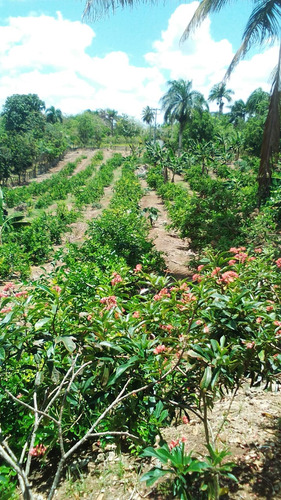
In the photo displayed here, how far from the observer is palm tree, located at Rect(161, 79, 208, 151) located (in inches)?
1309

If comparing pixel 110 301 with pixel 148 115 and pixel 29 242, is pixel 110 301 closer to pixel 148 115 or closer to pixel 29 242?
pixel 29 242

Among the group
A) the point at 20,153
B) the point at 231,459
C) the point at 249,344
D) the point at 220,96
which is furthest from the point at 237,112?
the point at 249,344

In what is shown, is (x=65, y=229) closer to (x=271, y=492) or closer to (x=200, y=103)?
(x=271, y=492)


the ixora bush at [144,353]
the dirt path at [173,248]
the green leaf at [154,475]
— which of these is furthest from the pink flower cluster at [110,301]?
the dirt path at [173,248]

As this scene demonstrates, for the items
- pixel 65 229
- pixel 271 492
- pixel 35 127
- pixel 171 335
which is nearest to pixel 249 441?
pixel 271 492

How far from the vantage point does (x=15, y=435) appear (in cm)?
249

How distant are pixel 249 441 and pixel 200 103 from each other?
117ft

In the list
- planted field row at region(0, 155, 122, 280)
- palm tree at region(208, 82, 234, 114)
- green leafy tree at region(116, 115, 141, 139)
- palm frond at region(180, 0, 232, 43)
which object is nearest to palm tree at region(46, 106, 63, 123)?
green leafy tree at region(116, 115, 141, 139)

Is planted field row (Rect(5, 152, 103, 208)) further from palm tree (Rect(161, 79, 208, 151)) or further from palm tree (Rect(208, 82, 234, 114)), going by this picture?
palm tree (Rect(208, 82, 234, 114))

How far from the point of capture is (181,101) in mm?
33594

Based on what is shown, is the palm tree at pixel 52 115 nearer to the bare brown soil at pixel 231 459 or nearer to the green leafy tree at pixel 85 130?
the green leafy tree at pixel 85 130

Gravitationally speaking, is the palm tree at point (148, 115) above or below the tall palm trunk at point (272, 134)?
above

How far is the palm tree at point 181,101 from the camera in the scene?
33250 mm

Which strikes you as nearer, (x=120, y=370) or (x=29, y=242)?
(x=120, y=370)
